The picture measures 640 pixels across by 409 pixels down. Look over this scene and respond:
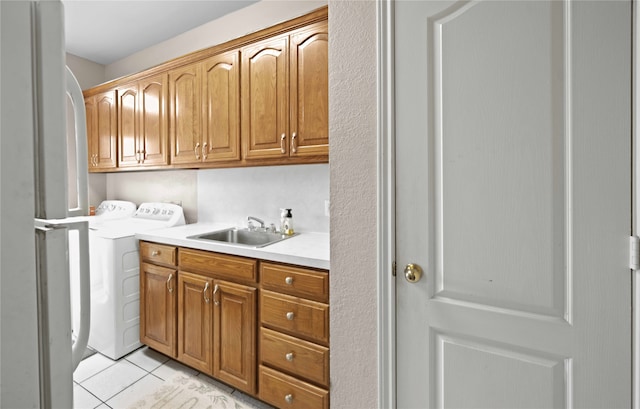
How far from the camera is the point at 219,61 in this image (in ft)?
7.07

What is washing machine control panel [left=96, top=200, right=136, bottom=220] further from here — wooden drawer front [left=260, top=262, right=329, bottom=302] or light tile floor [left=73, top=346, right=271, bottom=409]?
wooden drawer front [left=260, top=262, right=329, bottom=302]

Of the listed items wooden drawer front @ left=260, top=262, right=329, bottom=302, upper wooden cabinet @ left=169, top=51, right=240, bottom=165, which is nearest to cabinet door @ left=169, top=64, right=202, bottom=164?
upper wooden cabinet @ left=169, top=51, right=240, bottom=165

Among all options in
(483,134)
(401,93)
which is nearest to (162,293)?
(401,93)

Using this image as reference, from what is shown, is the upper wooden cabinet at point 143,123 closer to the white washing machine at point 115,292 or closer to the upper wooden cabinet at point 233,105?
the upper wooden cabinet at point 233,105

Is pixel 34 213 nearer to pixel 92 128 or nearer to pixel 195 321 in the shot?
pixel 195 321

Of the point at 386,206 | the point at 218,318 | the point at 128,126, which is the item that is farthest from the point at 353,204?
the point at 128,126

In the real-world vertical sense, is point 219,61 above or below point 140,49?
below

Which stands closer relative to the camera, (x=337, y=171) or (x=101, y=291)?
(x=337, y=171)

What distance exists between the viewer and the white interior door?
33.1 inches

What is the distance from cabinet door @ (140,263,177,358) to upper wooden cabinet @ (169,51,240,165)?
83cm

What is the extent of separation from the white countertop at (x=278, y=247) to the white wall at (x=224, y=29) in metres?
1.49

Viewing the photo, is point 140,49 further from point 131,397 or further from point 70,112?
point 131,397

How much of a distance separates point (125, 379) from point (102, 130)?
220 centimetres

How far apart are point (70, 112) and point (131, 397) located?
2.73 metres
